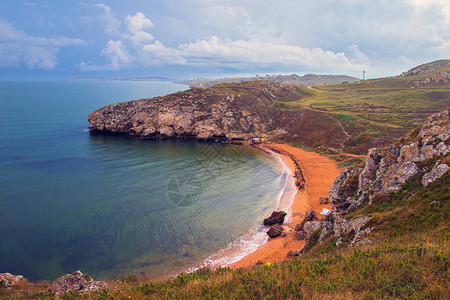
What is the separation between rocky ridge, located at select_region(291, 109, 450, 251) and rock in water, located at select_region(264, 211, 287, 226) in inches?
304

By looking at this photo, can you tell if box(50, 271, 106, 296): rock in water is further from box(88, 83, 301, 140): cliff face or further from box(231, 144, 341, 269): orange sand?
box(88, 83, 301, 140): cliff face

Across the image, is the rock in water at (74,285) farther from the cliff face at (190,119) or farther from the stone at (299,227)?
the cliff face at (190,119)

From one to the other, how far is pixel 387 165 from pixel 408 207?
16.5ft

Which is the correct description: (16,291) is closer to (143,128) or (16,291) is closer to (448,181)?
(448,181)

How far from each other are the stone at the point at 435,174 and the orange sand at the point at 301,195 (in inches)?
474

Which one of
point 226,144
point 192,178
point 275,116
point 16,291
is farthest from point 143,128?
point 16,291

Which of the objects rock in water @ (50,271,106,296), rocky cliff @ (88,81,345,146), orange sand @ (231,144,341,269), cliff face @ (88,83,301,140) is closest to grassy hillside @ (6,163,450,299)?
rock in water @ (50,271,106,296)

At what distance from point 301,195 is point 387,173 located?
702 inches

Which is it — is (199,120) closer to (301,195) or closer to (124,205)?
(301,195)

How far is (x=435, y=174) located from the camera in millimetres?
14992

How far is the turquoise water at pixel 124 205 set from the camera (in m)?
21.3

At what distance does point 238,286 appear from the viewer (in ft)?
28.9

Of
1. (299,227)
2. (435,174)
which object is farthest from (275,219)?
(435,174)

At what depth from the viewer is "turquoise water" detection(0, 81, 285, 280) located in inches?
840
